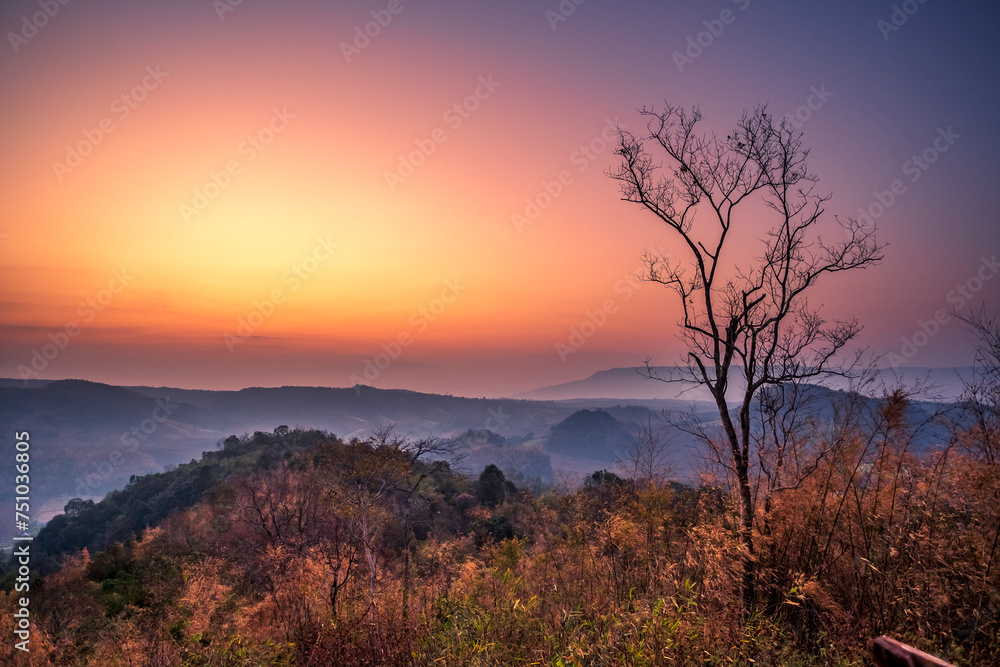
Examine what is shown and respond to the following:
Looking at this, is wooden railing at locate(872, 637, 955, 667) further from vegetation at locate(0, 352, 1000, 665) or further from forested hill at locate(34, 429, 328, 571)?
forested hill at locate(34, 429, 328, 571)

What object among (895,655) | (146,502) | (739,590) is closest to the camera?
(895,655)

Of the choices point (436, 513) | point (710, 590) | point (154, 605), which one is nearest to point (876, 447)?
point (710, 590)

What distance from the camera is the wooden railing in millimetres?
1352

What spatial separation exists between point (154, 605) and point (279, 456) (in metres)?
54.5

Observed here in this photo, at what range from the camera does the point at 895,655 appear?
1.46 m

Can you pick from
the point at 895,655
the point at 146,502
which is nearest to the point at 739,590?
the point at 895,655

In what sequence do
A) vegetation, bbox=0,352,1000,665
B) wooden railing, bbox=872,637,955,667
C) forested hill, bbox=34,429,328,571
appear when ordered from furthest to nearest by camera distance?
forested hill, bbox=34,429,328,571 → vegetation, bbox=0,352,1000,665 → wooden railing, bbox=872,637,955,667

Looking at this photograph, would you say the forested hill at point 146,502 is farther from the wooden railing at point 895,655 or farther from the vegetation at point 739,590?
the wooden railing at point 895,655

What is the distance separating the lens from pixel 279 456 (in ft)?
222

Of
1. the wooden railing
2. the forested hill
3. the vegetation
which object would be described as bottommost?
the forested hill

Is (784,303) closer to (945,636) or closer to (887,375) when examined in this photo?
(887,375)

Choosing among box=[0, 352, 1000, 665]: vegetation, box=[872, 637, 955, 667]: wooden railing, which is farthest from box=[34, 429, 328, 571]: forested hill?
box=[872, 637, 955, 667]: wooden railing

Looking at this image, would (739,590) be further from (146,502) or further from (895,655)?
(146,502)

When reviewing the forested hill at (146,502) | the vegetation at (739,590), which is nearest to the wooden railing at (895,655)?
the vegetation at (739,590)
